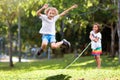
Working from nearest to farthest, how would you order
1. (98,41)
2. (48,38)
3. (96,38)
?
(48,38) → (96,38) → (98,41)

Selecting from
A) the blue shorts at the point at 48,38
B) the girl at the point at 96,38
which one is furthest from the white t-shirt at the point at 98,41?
the blue shorts at the point at 48,38

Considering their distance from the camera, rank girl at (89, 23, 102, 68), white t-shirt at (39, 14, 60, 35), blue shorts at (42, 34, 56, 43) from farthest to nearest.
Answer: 1. girl at (89, 23, 102, 68)
2. blue shorts at (42, 34, 56, 43)
3. white t-shirt at (39, 14, 60, 35)

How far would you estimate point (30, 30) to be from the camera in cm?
5700

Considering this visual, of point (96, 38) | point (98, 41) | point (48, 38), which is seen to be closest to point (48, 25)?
point (48, 38)

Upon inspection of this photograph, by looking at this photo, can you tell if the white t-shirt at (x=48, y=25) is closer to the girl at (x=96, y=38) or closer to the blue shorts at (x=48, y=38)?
the blue shorts at (x=48, y=38)

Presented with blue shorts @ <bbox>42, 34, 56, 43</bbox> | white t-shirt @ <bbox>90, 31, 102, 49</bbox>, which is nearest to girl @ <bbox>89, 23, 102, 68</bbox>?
white t-shirt @ <bbox>90, 31, 102, 49</bbox>

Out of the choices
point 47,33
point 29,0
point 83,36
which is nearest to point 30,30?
point 83,36

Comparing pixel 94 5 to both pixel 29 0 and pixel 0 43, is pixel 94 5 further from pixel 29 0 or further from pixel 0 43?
pixel 0 43

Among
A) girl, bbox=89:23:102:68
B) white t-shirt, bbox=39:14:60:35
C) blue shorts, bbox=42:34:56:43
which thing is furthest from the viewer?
girl, bbox=89:23:102:68

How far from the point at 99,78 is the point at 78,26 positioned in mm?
36483

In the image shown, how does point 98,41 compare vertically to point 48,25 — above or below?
below

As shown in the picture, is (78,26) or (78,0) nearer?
(78,0)

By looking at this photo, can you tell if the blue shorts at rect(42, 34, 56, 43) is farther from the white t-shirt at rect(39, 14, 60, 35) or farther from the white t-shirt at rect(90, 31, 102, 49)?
the white t-shirt at rect(90, 31, 102, 49)

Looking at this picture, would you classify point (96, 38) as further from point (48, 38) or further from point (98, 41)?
point (48, 38)
